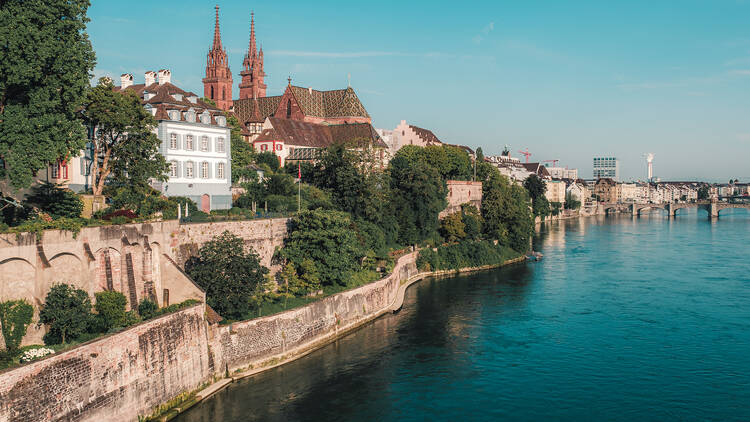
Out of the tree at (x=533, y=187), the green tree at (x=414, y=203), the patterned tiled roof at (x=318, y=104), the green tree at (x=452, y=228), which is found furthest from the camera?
the tree at (x=533, y=187)

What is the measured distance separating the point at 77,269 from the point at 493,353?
25.3m

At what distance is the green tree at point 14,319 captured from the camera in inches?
969

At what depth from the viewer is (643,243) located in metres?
100

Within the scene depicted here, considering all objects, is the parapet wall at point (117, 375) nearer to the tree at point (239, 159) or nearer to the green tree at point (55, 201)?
the green tree at point (55, 201)

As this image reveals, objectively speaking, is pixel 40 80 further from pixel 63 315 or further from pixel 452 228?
pixel 452 228

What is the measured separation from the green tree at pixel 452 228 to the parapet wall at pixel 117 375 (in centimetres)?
4811

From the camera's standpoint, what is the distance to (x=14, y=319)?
2497cm

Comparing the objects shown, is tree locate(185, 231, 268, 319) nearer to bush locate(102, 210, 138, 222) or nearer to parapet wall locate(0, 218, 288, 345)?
parapet wall locate(0, 218, 288, 345)

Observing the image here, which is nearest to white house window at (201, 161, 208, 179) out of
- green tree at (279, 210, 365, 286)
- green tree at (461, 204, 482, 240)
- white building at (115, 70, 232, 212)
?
white building at (115, 70, 232, 212)

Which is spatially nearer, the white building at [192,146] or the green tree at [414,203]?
the white building at [192,146]

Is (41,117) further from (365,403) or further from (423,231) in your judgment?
(423,231)

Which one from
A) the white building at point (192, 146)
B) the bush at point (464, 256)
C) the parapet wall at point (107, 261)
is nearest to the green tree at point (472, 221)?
the bush at point (464, 256)

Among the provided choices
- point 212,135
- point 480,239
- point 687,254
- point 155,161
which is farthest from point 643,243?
point 155,161

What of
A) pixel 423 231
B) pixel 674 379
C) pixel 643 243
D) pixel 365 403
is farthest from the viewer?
pixel 643 243
